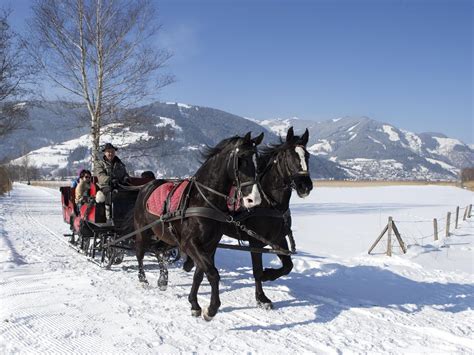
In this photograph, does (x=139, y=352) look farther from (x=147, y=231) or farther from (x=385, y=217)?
(x=385, y=217)

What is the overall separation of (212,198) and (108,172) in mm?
3707

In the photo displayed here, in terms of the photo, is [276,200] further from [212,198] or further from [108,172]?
[108,172]

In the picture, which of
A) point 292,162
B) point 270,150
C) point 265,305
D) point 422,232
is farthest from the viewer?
point 422,232

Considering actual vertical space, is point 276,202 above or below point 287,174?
below

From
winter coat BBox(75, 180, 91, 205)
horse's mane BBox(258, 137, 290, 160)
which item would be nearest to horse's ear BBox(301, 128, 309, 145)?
horse's mane BBox(258, 137, 290, 160)

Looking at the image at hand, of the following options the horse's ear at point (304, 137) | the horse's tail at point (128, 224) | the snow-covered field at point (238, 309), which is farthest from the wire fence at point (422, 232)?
the horse's tail at point (128, 224)

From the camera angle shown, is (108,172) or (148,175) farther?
(148,175)

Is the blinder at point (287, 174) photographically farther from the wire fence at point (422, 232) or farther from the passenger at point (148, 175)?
the wire fence at point (422, 232)

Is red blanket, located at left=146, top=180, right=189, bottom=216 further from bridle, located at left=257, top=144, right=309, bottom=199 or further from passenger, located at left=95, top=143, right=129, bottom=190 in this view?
passenger, located at left=95, top=143, right=129, bottom=190

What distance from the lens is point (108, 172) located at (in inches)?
351

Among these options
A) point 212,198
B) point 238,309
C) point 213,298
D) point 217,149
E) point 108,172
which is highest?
point 217,149

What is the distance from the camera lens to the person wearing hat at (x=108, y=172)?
8.84 m

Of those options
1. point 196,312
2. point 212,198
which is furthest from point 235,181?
point 196,312

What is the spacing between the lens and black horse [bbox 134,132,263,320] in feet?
18.2
